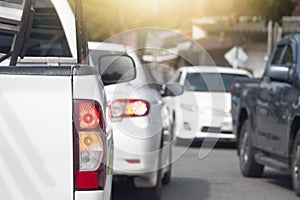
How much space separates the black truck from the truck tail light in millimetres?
5581

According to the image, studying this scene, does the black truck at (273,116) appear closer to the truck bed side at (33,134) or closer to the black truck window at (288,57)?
the black truck window at (288,57)

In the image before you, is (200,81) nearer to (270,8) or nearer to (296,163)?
(296,163)

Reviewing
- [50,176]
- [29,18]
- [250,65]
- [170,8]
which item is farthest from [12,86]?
[250,65]

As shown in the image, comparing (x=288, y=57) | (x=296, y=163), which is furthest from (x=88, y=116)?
(x=288, y=57)

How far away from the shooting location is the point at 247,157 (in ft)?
41.4

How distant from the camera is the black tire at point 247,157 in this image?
1246 cm

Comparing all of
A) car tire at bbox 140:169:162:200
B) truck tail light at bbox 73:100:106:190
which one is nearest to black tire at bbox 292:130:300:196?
car tire at bbox 140:169:162:200

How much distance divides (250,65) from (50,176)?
43033mm

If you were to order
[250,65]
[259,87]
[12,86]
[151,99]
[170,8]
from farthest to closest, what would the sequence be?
[250,65], [170,8], [259,87], [151,99], [12,86]

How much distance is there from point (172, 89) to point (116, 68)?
8.38 ft

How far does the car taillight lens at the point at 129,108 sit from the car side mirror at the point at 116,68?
47 cm

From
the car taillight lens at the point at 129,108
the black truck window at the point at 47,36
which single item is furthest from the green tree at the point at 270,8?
the black truck window at the point at 47,36

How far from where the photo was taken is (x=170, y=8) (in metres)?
33.4

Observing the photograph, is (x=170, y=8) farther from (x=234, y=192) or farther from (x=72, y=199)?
(x=72, y=199)
